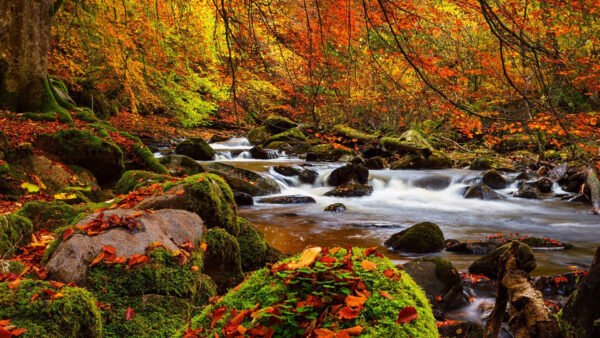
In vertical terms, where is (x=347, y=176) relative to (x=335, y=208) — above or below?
above

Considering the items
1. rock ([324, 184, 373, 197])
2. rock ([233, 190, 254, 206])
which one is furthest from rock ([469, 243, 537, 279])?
rock ([324, 184, 373, 197])

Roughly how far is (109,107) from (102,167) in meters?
8.73

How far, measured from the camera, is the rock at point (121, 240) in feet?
8.88

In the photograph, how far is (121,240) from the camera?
299 centimetres

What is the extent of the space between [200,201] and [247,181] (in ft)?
24.3

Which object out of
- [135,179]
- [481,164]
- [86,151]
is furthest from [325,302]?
[481,164]

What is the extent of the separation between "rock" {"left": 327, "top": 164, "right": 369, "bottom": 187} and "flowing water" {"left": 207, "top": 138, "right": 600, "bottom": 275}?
41 cm

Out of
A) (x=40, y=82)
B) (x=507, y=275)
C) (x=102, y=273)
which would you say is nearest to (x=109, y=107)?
(x=40, y=82)

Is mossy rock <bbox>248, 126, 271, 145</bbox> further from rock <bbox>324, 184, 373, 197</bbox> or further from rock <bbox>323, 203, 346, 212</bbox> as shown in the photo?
rock <bbox>323, 203, 346, 212</bbox>

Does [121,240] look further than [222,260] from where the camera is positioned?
No

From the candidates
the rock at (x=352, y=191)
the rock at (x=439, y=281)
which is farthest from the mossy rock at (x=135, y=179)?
the rock at (x=352, y=191)

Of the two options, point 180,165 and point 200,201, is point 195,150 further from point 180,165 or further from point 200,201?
point 200,201

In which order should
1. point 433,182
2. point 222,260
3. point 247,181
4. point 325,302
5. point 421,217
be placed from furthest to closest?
point 433,182 < point 247,181 < point 421,217 < point 222,260 < point 325,302

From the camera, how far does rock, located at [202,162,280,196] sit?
11239 mm
